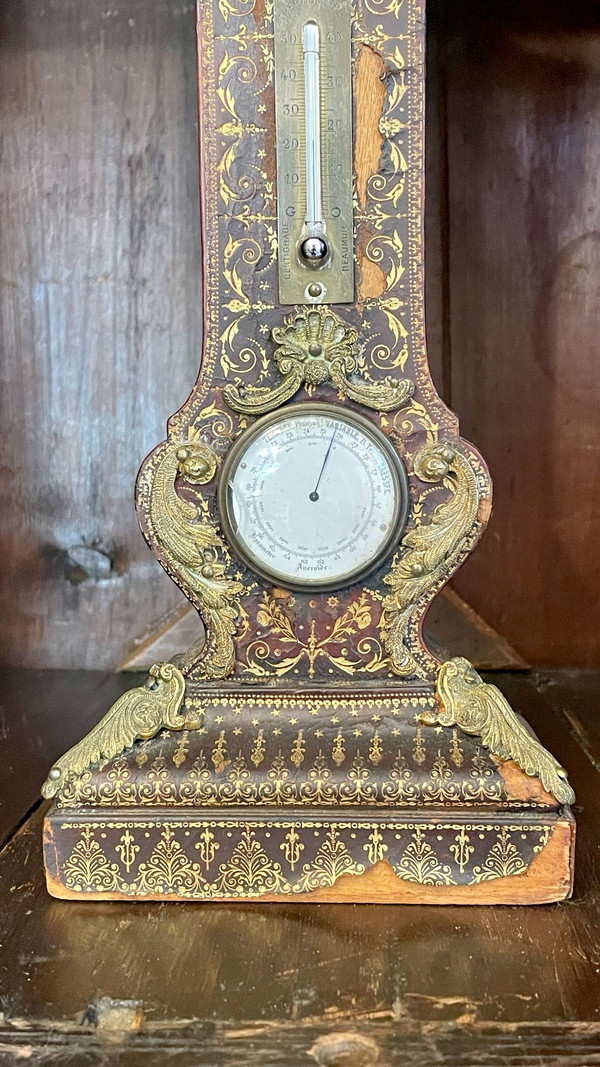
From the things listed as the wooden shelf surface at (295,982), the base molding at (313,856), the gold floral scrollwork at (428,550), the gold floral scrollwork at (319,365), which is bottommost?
the wooden shelf surface at (295,982)

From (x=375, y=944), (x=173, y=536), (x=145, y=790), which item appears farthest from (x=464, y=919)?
(x=173, y=536)

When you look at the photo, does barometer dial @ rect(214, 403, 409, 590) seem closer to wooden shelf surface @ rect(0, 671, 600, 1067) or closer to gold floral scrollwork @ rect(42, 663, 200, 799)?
gold floral scrollwork @ rect(42, 663, 200, 799)

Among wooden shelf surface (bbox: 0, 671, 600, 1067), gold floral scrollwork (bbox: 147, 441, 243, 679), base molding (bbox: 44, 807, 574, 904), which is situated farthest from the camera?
gold floral scrollwork (bbox: 147, 441, 243, 679)

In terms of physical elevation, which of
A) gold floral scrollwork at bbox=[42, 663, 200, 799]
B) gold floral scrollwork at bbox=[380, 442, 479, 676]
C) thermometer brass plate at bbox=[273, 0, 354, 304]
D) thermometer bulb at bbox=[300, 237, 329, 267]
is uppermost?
thermometer brass plate at bbox=[273, 0, 354, 304]

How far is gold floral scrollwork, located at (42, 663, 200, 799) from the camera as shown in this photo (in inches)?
34.4

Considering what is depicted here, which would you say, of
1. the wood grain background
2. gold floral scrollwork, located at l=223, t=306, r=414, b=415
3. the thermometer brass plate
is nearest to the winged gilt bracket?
gold floral scrollwork, located at l=223, t=306, r=414, b=415

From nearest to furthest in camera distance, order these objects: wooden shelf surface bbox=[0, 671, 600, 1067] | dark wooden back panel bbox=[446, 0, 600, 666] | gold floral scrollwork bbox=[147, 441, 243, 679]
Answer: wooden shelf surface bbox=[0, 671, 600, 1067] < gold floral scrollwork bbox=[147, 441, 243, 679] < dark wooden back panel bbox=[446, 0, 600, 666]

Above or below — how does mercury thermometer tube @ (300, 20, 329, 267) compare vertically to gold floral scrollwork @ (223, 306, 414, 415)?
above

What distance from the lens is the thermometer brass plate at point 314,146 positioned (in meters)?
0.90

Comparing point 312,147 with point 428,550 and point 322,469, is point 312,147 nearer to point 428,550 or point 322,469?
point 322,469

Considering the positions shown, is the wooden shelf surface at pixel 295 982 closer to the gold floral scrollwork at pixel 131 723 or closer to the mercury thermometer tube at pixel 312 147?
the gold floral scrollwork at pixel 131 723

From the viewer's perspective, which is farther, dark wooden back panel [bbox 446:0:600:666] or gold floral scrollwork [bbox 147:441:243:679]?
dark wooden back panel [bbox 446:0:600:666]

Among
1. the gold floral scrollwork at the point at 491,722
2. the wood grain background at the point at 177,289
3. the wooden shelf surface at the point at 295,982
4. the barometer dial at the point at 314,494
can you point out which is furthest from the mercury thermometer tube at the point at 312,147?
the wooden shelf surface at the point at 295,982

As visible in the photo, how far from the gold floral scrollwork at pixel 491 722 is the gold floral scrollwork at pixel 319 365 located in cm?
30
